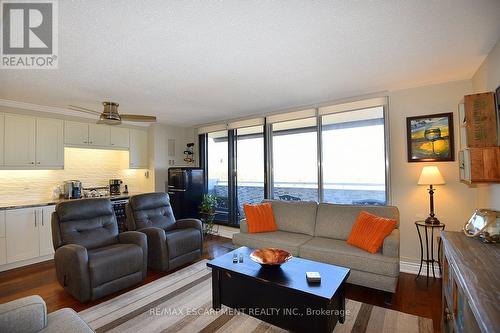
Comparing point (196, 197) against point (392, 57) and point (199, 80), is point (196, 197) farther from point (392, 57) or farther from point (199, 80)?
point (392, 57)

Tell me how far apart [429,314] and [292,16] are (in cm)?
284

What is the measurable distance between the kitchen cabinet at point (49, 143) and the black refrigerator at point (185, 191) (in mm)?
1962

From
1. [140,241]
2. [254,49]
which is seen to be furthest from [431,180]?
[140,241]

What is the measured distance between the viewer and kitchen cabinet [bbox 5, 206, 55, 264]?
334 cm

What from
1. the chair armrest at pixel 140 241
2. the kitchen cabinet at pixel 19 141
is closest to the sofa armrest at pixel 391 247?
the chair armrest at pixel 140 241

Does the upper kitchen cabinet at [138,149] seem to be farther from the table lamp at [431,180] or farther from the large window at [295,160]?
the table lamp at [431,180]

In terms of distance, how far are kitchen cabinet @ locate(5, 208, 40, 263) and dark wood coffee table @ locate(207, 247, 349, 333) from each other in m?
3.12

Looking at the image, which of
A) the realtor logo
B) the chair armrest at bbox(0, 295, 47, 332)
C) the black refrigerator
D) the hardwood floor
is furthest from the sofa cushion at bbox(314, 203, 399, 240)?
the realtor logo

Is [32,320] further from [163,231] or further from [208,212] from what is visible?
[208,212]

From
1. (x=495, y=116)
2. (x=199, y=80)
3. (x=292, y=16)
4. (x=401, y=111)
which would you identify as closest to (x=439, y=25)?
(x=495, y=116)

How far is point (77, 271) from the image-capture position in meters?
2.37

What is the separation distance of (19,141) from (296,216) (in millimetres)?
4391

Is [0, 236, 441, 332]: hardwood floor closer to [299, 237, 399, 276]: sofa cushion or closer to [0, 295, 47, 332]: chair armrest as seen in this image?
[299, 237, 399, 276]: sofa cushion

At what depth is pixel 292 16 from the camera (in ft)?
5.52
